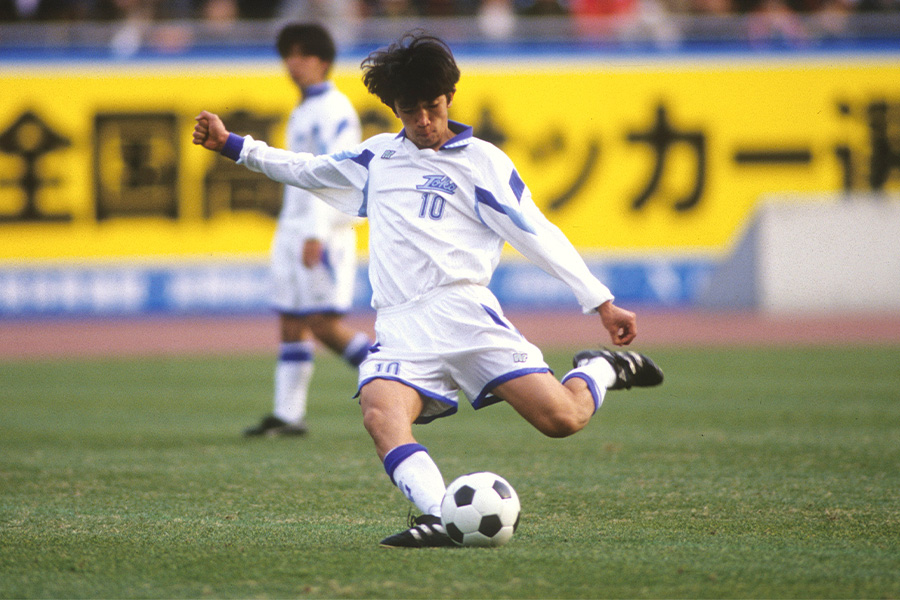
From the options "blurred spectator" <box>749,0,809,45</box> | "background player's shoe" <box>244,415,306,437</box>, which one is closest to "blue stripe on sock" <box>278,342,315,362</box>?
"background player's shoe" <box>244,415,306,437</box>

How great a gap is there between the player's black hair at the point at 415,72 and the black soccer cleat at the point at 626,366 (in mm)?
1317

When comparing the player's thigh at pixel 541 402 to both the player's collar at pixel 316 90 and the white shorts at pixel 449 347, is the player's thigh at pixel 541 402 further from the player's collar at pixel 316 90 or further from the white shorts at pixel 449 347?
the player's collar at pixel 316 90

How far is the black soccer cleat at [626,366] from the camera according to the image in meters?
5.02

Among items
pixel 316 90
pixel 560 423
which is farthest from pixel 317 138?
pixel 560 423

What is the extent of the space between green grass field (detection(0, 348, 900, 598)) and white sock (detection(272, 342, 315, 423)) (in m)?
→ 0.24

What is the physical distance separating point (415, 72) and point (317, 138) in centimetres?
324

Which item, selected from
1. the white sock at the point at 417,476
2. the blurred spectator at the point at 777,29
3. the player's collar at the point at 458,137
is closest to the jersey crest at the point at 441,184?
the player's collar at the point at 458,137

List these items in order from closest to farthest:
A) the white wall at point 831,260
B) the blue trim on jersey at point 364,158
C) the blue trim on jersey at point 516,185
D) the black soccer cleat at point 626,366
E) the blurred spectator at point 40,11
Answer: the blue trim on jersey at point 516,185 < the blue trim on jersey at point 364,158 < the black soccer cleat at point 626,366 < the white wall at point 831,260 < the blurred spectator at point 40,11

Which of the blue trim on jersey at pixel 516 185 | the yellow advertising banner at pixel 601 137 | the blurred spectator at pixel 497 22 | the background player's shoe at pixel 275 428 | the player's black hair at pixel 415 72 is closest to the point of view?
Answer: the player's black hair at pixel 415 72

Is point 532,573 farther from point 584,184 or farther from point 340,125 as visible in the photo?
point 584,184

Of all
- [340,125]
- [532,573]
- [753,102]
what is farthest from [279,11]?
[532,573]

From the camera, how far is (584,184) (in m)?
16.8

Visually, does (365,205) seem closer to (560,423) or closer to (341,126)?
(560,423)

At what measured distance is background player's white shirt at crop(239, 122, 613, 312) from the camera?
4.40 m
